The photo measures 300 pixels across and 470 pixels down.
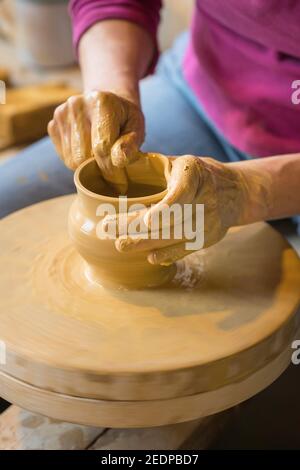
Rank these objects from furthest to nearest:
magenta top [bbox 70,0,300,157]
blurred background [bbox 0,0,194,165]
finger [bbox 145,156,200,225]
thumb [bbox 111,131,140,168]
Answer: blurred background [bbox 0,0,194,165] → magenta top [bbox 70,0,300,157] → thumb [bbox 111,131,140,168] → finger [bbox 145,156,200,225]

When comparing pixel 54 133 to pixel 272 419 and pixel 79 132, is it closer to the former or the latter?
pixel 79 132

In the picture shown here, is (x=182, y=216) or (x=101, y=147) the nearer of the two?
(x=182, y=216)

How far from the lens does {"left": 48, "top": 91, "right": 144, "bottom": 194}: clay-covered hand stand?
1.03 meters

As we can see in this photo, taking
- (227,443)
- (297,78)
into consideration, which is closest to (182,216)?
(297,78)

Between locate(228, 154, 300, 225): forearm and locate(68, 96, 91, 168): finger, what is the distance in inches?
10.0

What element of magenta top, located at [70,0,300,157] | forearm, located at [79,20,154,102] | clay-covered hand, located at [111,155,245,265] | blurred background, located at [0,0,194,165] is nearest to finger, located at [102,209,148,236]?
clay-covered hand, located at [111,155,245,265]

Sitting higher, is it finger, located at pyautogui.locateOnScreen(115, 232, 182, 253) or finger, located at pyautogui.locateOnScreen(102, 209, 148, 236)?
finger, located at pyautogui.locateOnScreen(102, 209, 148, 236)

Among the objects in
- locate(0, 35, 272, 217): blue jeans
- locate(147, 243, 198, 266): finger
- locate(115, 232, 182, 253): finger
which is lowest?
locate(0, 35, 272, 217): blue jeans

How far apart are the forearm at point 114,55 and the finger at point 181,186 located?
42 centimetres

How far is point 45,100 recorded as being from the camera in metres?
2.50

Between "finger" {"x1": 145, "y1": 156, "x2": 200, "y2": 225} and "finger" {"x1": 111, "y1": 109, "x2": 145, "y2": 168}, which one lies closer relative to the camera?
"finger" {"x1": 145, "y1": 156, "x2": 200, "y2": 225}

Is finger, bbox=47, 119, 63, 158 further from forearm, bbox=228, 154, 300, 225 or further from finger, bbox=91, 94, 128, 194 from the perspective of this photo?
forearm, bbox=228, 154, 300, 225

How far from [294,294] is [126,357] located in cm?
30

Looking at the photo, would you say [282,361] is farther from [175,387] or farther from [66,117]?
[66,117]
